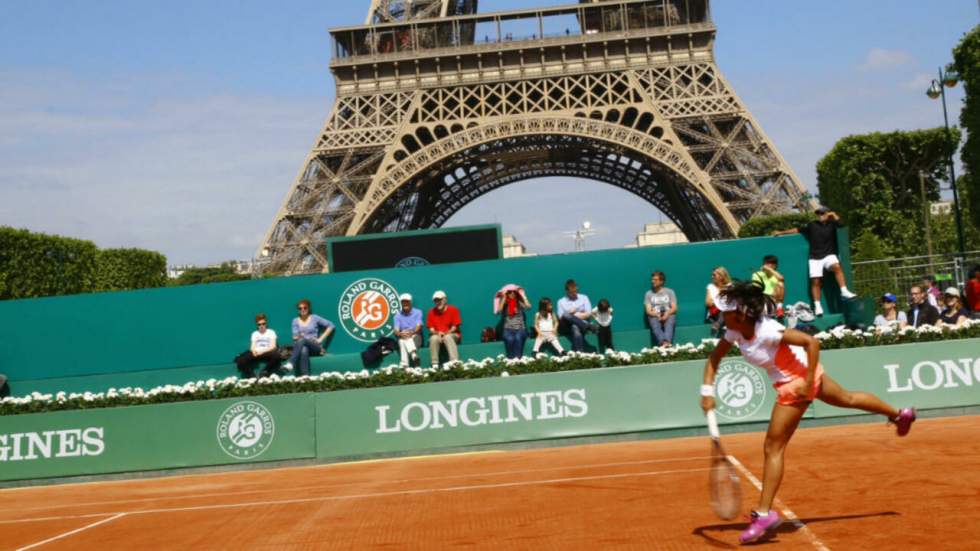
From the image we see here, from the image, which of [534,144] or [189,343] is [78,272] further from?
[189,343]

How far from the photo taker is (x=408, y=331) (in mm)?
18734

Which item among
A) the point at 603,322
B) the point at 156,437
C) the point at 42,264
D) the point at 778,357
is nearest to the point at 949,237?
the point at 603,322

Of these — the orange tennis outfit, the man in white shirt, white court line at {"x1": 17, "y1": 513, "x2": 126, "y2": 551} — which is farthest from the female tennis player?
the man in white shirt

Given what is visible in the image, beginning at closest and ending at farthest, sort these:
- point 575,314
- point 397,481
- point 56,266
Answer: point 397,481, point 575,314, point 56,266

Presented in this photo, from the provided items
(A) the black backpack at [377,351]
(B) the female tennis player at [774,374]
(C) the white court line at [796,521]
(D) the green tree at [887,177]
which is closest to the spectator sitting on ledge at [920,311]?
(C) the white court line at [796,521]

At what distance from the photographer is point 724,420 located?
16.2 metres

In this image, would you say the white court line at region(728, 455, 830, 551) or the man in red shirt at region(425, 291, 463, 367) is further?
the man in red shirt at region(425, 291, 463, 367)

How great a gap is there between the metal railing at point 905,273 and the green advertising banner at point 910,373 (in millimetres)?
5420

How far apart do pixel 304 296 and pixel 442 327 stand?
3490 millimetres

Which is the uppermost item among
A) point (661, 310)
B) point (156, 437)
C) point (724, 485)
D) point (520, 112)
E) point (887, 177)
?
point (520, 112)

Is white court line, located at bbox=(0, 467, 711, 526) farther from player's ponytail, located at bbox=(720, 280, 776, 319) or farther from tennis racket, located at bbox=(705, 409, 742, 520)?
player's ponytail, located at bbox=(720, 280, 776, 319)

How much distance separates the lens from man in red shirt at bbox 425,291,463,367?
59.3 ft

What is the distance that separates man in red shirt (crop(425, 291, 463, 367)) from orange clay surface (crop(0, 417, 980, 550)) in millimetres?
2636

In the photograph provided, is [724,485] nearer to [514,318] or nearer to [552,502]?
[552,502]
